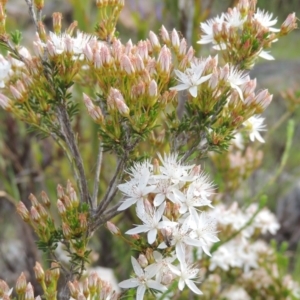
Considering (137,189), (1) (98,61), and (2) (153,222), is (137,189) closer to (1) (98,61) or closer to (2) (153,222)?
(2) (153,222)

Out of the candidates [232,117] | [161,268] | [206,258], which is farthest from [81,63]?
[206,258]

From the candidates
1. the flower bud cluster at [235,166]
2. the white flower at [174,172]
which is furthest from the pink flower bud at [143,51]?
the flower bud cluster at [235,166]

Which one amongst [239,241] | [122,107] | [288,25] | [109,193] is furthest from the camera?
[239,241]

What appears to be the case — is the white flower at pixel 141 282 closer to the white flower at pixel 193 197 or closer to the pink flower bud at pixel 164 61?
the white flower at pixel 193 197

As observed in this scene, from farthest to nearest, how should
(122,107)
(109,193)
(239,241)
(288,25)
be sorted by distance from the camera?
(239,241), (288,25), (109,193), (122,107)

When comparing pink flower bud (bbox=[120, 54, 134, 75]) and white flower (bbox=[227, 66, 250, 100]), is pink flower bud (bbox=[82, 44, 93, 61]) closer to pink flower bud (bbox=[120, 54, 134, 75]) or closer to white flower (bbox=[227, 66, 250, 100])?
pink flower bud (bbox=[120, 54, 134, 75])

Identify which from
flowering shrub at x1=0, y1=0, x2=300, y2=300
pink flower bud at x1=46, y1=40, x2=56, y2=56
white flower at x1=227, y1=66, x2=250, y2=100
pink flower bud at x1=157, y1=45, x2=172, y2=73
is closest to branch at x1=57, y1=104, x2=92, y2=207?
flowering shrub at x1=0, y1=0, x2=300, y2=300

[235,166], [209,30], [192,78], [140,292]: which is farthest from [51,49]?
[235,166]
